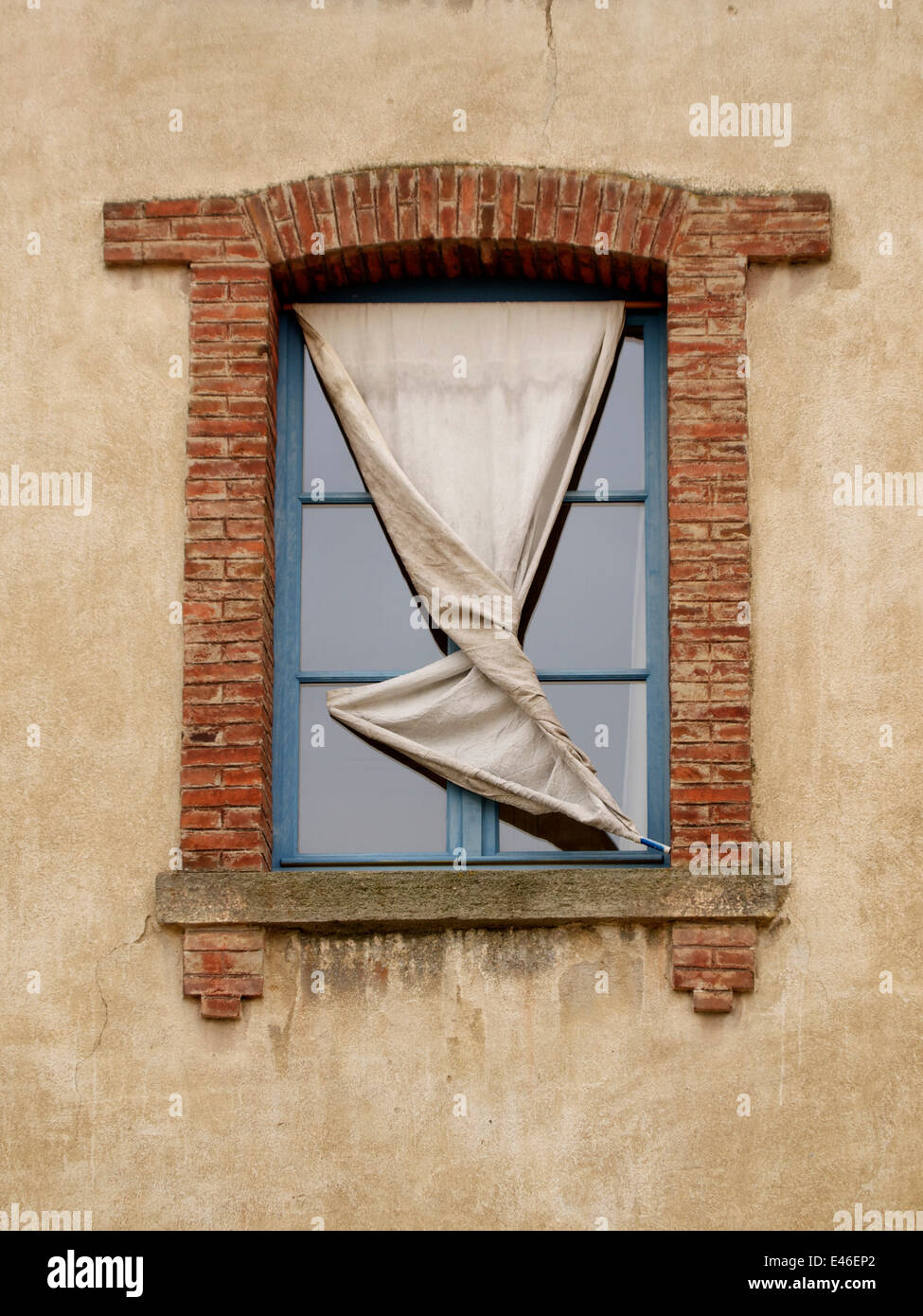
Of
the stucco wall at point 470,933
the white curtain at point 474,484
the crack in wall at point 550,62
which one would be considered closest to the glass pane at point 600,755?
the white curtain at point 474,484

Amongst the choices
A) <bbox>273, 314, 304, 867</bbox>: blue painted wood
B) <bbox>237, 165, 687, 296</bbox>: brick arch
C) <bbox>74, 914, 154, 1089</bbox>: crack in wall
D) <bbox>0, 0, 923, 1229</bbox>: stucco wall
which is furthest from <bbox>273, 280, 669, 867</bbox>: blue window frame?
<bbox>74, 914, 154, 1089</bbox>: crack in wall

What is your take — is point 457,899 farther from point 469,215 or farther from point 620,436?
point 469,215

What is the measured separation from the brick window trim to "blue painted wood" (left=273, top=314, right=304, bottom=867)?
0.24 feet

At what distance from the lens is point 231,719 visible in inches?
243

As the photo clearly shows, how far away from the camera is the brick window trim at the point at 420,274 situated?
6137mm

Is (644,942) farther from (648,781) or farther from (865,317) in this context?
(865,317)

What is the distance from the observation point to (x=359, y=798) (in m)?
6.43

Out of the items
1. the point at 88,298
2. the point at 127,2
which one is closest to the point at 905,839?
the point at 88,298

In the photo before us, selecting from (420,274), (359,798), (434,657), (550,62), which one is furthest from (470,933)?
(550,62)

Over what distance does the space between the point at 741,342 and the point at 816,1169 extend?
2794mm

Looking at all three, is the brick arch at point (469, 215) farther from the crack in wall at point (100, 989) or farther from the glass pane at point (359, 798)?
the crack in wall at point (100, 989)

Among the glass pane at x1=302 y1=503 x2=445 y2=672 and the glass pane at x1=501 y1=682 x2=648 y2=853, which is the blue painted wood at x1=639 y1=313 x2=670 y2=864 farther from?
the glass pane at x1=302 y1=503 x2=445 y2=672

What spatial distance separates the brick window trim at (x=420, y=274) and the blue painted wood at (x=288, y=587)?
75mm

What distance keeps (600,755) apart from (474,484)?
1.07 m
